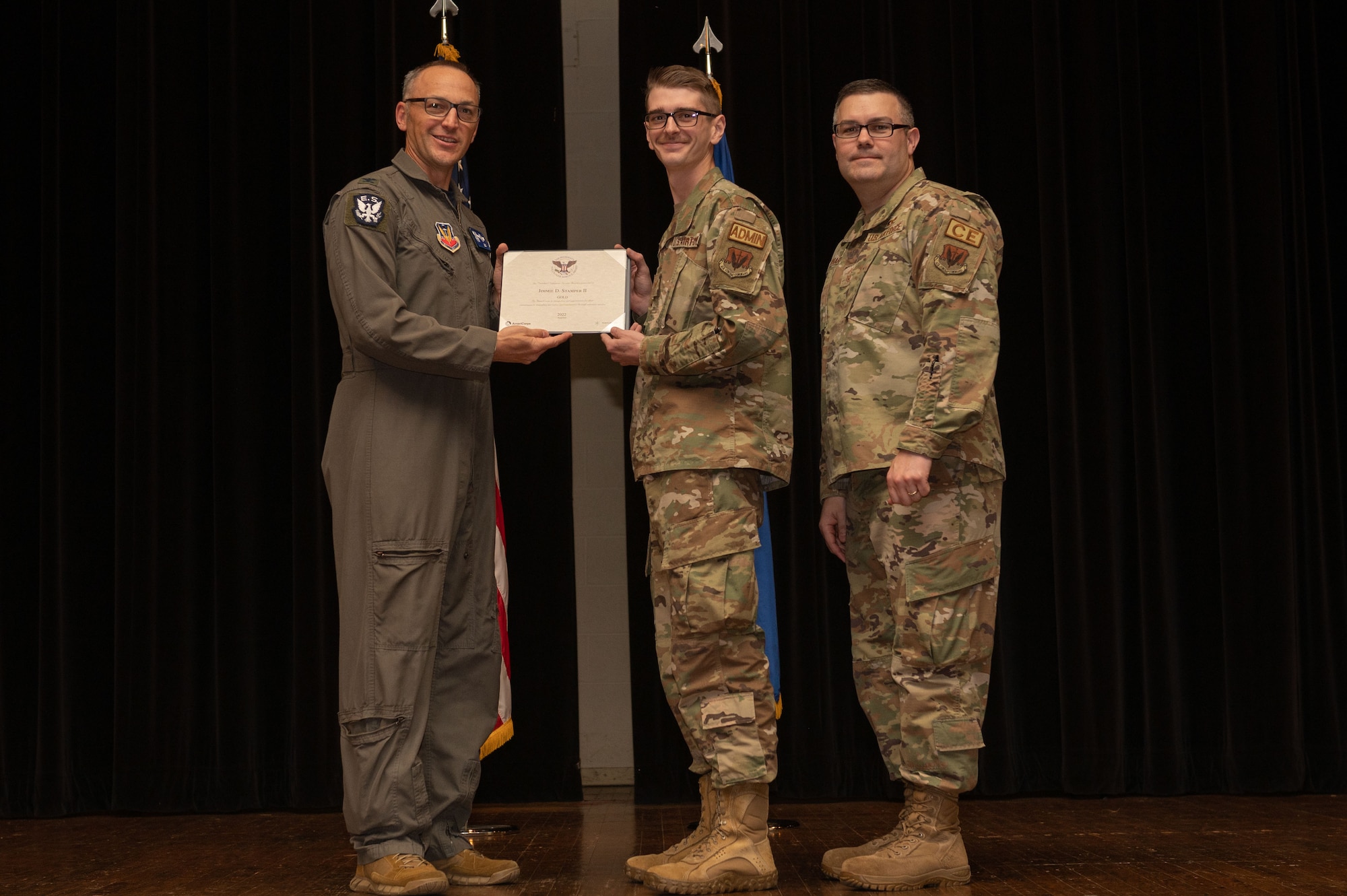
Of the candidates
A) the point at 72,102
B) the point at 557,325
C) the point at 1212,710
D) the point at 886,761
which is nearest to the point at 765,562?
the point at 886,761

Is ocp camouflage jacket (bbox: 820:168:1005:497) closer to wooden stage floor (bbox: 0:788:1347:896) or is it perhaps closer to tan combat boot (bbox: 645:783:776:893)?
tan combat boot (bbox: 645:783:776:893)

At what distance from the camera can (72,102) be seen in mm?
4160

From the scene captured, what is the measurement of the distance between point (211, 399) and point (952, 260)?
2.89 meters

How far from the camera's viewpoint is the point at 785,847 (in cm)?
301

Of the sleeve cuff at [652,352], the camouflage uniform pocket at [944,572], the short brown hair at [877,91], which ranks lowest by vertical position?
A: the camouflage uniform pocket at [944,572]

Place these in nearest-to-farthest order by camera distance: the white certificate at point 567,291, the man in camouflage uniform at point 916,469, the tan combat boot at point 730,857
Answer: the tan combat boot at point 730,857, the man in camouflage uniform at point 916,469, the white certificate at point 567,291

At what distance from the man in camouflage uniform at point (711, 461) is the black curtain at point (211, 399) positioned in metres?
1.59

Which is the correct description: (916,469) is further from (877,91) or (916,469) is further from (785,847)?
(785,847)

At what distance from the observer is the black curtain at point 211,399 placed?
396cm

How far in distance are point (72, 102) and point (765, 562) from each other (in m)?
3.13

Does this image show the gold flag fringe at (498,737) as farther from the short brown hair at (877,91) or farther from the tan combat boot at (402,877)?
the short brown hair at (877,91)

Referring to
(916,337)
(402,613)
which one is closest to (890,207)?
(916,337)

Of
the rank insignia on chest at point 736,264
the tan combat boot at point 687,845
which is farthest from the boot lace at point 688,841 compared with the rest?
the rank insignia on chest at point 736,264

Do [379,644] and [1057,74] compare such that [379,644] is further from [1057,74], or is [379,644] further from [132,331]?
[1057,74]
